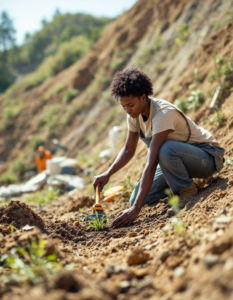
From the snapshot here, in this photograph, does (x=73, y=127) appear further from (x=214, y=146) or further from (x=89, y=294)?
(x=89, y=294)

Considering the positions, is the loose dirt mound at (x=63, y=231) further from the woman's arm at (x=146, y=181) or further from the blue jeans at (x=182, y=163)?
the blue jeans at (x=182, y=163)

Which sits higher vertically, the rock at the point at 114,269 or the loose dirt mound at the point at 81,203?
the rock at the point at 114,269

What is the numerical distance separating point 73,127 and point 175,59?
14.7 ft

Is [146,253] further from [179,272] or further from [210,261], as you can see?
[210,261]

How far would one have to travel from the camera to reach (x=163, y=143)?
110 inches

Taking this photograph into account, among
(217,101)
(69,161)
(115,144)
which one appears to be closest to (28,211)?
(217,101)

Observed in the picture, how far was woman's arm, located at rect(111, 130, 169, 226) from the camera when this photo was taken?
8.50ft

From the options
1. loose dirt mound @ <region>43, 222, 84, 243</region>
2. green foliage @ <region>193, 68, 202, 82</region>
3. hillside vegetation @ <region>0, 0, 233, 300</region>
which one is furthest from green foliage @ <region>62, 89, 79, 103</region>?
loose dirt mound @ <region>43, 222, 84, 243</region>

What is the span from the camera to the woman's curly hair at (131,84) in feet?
8.97

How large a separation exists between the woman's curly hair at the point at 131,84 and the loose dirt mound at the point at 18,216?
140 cm

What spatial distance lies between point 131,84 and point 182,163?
90 cm

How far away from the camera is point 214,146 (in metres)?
3.05

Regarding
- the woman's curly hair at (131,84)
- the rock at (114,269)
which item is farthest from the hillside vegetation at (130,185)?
the woman's curly hair at (131,84)

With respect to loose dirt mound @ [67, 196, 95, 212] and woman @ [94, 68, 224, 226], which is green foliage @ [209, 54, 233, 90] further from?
loose dirt mound @ [67, 196, 95, 212]
